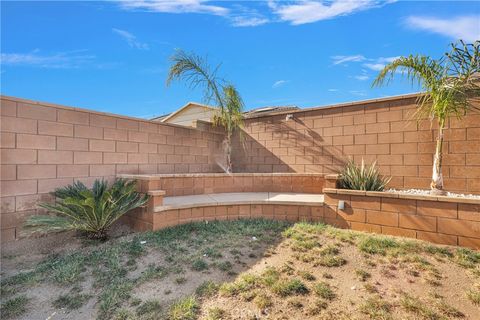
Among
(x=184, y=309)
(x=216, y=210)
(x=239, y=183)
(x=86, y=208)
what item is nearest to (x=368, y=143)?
(x=239, y=183)

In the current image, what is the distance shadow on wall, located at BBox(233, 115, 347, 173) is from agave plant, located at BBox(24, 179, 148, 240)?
3.75 meters

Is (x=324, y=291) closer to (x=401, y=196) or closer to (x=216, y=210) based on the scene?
(x=401, y=196)

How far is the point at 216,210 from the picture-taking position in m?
4.48

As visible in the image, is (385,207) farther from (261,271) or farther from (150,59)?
(150,59)

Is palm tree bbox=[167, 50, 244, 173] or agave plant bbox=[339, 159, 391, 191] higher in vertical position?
palm tree bbox=[167, 50, 244, 173]

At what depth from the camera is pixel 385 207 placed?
12.4ft

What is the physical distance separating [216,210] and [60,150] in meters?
2.91

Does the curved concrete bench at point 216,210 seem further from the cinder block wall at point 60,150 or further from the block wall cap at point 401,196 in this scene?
the cinder block wall at point 60,150

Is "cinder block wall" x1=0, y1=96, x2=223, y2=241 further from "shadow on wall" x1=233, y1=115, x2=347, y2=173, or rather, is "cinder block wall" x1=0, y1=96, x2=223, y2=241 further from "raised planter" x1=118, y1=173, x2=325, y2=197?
"shadow on wall" x1=233, y1=115, x2=347, y2=173

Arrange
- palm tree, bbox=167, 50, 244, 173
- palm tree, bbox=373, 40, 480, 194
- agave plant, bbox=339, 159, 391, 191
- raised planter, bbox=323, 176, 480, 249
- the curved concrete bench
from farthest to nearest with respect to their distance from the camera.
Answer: palm tree, bbox=167, 50, 244, 173 → agave plant, bbox=339, 159, 391, 191 → the curved concrete bench → palm tree, bbox=373, 40, 480, 194 → raised planter, bbox=323, 176, 480, 249

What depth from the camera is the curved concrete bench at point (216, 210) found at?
397 cm

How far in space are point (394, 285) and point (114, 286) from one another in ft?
9.74

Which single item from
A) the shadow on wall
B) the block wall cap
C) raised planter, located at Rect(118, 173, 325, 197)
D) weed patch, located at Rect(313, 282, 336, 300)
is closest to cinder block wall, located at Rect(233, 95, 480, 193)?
the shadow on wall

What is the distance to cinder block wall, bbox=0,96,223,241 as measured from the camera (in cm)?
343
